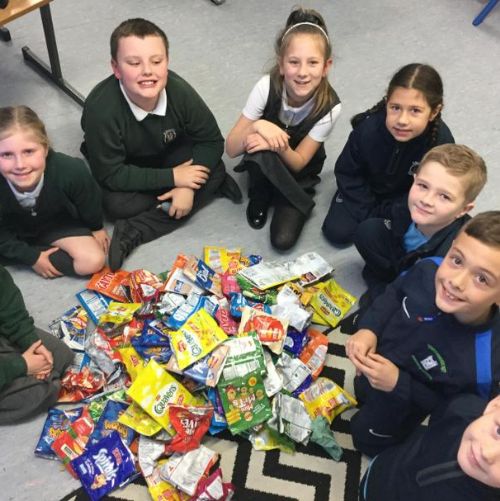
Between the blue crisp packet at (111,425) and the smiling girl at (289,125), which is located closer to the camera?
the blue crisp packet at (111,425)

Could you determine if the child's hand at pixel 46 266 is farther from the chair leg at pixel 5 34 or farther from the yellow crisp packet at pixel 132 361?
the chair leg at pixel 5 34

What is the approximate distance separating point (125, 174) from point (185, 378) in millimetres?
742

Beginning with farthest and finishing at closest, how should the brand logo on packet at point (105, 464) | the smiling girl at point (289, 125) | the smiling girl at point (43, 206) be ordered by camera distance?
the smiling girl at point (289, 125)
the smiling girl at point (43, 206)
the brand logo on packet at point (105, 464)

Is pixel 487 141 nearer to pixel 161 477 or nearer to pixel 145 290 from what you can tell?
pixel 145 290

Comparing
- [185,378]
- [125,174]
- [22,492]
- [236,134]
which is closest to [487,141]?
[236,134]

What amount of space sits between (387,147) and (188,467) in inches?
45.1

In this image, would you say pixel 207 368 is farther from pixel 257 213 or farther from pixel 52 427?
pixel 257 213

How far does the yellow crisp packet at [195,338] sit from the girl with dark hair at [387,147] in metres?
0.65

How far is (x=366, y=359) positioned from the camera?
1.43 metres

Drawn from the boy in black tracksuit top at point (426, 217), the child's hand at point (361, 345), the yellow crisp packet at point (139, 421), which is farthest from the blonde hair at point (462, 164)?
the yellow crisp packet at point (139, 421)

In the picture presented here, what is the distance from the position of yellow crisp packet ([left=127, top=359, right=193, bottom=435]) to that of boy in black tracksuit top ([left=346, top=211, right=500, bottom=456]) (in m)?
0.48

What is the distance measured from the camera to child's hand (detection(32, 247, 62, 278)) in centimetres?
187

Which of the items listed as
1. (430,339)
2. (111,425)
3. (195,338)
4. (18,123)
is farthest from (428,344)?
(18,123)

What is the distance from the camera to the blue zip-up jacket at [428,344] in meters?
1.27
